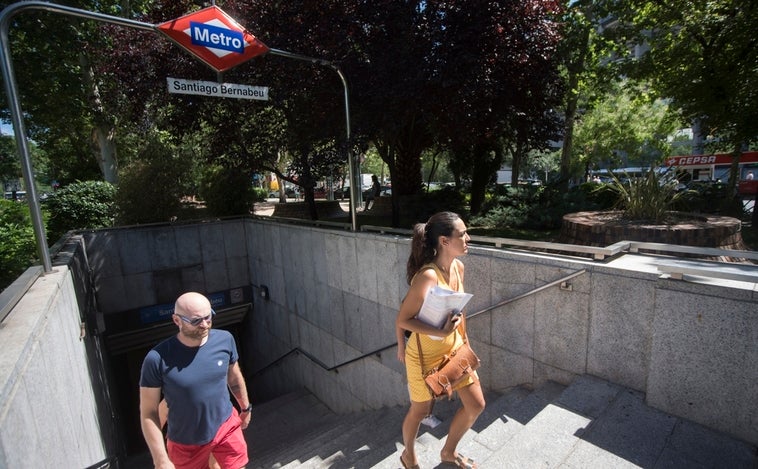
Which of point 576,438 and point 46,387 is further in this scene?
point 576,438

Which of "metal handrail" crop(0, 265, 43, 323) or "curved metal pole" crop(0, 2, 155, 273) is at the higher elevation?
"curved metal pole" crop(0, 2, 155, 273)

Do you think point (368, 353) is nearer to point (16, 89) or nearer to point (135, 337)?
point (16, 89)

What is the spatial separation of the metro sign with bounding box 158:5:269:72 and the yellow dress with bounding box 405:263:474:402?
364 cm

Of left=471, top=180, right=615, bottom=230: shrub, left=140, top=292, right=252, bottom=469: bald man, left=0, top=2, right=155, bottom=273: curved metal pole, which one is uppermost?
left=0, top=2, right=155, bottom=273: curved metal pole

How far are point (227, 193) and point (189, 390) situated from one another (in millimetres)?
8932

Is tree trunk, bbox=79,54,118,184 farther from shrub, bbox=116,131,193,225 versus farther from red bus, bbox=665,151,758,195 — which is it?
red bus, bbox=665,151,758,195

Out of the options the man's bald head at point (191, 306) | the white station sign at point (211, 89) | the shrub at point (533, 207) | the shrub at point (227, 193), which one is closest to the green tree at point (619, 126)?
the shrub at point (533, 207)

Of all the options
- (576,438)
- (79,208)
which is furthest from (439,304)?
(79,208)

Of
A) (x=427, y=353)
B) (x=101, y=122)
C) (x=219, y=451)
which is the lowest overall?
(x=219, y=451)

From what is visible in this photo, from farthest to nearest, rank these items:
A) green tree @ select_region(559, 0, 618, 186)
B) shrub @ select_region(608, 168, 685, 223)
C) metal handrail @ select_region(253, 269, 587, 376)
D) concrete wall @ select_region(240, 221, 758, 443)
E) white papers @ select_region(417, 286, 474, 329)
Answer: green tree @ select_region(559, 0, 618, 186)
shrub @ select_region(608, 168, 685, 223)
metal handrail @ select_region(253, 269, 587, 376)
concrete wall @ select_region(240, 221, 758, 443)
white papers @ select_region(417, 286, 474, 329)

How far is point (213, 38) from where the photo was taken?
14.5ft

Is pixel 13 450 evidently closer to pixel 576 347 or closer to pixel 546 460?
pixel 546 460

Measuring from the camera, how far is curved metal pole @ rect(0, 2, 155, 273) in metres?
3.25

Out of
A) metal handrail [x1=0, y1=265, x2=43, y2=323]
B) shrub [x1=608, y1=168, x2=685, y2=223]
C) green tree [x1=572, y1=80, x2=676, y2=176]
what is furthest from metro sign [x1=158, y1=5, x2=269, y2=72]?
green tree [x1=572, y1=80, x2=676, y2=176]
